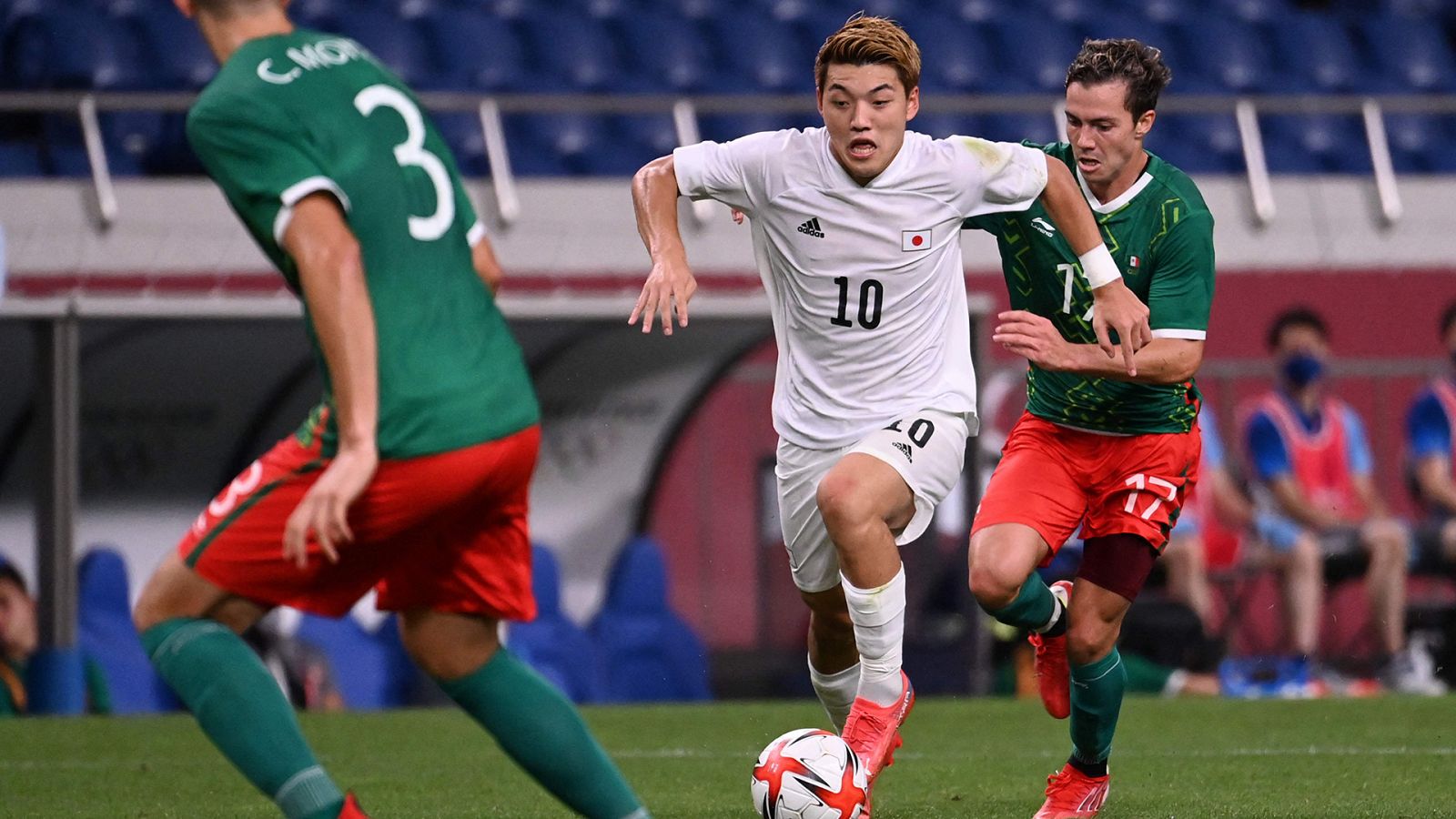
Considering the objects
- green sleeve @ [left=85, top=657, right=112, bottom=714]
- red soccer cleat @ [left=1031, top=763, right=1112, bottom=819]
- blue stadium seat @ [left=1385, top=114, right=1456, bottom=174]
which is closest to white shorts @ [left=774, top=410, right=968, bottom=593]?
red soccer cleat @ [left=1031, top=763, right=1112, bottom=819]

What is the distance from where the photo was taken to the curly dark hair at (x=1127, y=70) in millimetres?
5250

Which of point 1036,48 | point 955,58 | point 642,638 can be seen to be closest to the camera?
point 642,638

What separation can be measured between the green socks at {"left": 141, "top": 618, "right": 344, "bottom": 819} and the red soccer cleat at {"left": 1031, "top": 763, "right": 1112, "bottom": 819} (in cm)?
224

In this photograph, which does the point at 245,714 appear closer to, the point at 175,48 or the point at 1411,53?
the point at 175,48

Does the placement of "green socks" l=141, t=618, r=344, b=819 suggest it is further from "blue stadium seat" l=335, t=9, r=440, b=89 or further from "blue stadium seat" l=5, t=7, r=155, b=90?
"blue stadium seat" l=335, t=9, r=440, b=89

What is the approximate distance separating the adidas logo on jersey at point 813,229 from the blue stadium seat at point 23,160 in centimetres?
733

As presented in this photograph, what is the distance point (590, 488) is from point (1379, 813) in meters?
→ 6.44

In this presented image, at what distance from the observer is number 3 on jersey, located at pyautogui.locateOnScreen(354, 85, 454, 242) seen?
11.5 feet

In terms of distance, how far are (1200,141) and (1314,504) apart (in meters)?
3.58

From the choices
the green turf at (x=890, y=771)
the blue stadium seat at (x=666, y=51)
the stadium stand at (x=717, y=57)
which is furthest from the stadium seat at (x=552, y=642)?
the blue stadium seat at (x=666, y=51)

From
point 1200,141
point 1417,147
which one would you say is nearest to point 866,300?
point 1200,141

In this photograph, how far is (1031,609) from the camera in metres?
5.43

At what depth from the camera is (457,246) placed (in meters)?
3.61

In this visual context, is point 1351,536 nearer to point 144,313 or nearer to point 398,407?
point 144,313
